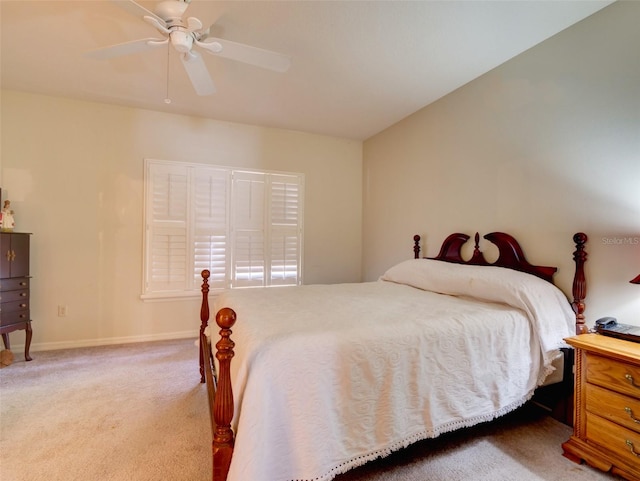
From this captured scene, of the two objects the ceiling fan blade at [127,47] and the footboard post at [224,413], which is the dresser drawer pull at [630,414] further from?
the ceiling fan blade at [127,47]

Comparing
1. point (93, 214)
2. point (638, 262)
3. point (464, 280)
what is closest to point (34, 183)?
point (93, 214)

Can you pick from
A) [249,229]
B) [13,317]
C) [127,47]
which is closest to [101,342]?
[13,317]

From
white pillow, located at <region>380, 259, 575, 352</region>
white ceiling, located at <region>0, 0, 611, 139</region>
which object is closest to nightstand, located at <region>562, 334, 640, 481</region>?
white pillow, located at <region>380, 259, 575, 352</region>

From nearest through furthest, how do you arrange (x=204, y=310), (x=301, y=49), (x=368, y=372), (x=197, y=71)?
(x=368, y=372) < (x=197, y=71) < (x=301, y=49) < (x=204, y=310)

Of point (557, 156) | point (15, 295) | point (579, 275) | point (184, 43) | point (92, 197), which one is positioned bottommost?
point (15, 295)

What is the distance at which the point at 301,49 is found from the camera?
242 centimetres

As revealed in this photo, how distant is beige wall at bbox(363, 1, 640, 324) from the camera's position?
1899 millimetres

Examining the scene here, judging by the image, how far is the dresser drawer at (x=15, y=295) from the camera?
2805mm

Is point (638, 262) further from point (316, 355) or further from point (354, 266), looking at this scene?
point (354, 266)

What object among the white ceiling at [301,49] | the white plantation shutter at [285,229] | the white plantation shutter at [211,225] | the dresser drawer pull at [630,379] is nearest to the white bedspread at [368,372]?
the dresser drawer pull at [630,379]

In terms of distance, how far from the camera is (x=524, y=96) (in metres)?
2.46

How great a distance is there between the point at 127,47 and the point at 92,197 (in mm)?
2122

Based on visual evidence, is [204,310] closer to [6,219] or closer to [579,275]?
[6,219]

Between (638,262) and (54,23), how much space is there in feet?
13.4
